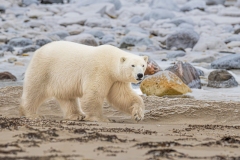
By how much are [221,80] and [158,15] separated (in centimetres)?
1495

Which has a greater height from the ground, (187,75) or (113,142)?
(187,75)

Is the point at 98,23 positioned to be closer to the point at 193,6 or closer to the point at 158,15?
the point at 158,15

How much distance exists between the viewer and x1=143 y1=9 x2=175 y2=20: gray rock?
24734mm

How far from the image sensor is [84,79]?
6453 millimetres

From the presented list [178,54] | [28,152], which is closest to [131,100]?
[28,152]

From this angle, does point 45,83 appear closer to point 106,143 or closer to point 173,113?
point 173,113

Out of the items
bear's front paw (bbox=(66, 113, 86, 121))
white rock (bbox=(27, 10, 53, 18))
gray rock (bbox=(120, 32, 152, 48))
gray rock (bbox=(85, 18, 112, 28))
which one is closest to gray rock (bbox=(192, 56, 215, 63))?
gray rock (bbox=(120, 32, 152, 48))

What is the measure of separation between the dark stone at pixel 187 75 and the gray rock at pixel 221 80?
333 mm

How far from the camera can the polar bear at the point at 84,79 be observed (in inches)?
249

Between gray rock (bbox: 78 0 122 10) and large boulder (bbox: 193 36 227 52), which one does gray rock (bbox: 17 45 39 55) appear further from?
gray rock (bbox: 78 0 122 10)

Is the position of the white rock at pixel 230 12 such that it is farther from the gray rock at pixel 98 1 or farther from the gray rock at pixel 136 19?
the gray rock at pixel 98 1

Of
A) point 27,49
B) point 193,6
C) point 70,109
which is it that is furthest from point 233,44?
point 193,6

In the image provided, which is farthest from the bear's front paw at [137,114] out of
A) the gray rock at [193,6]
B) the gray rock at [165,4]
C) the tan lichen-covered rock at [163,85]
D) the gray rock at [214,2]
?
the gray rock at [214,2]

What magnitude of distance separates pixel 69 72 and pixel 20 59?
23.1 ft
